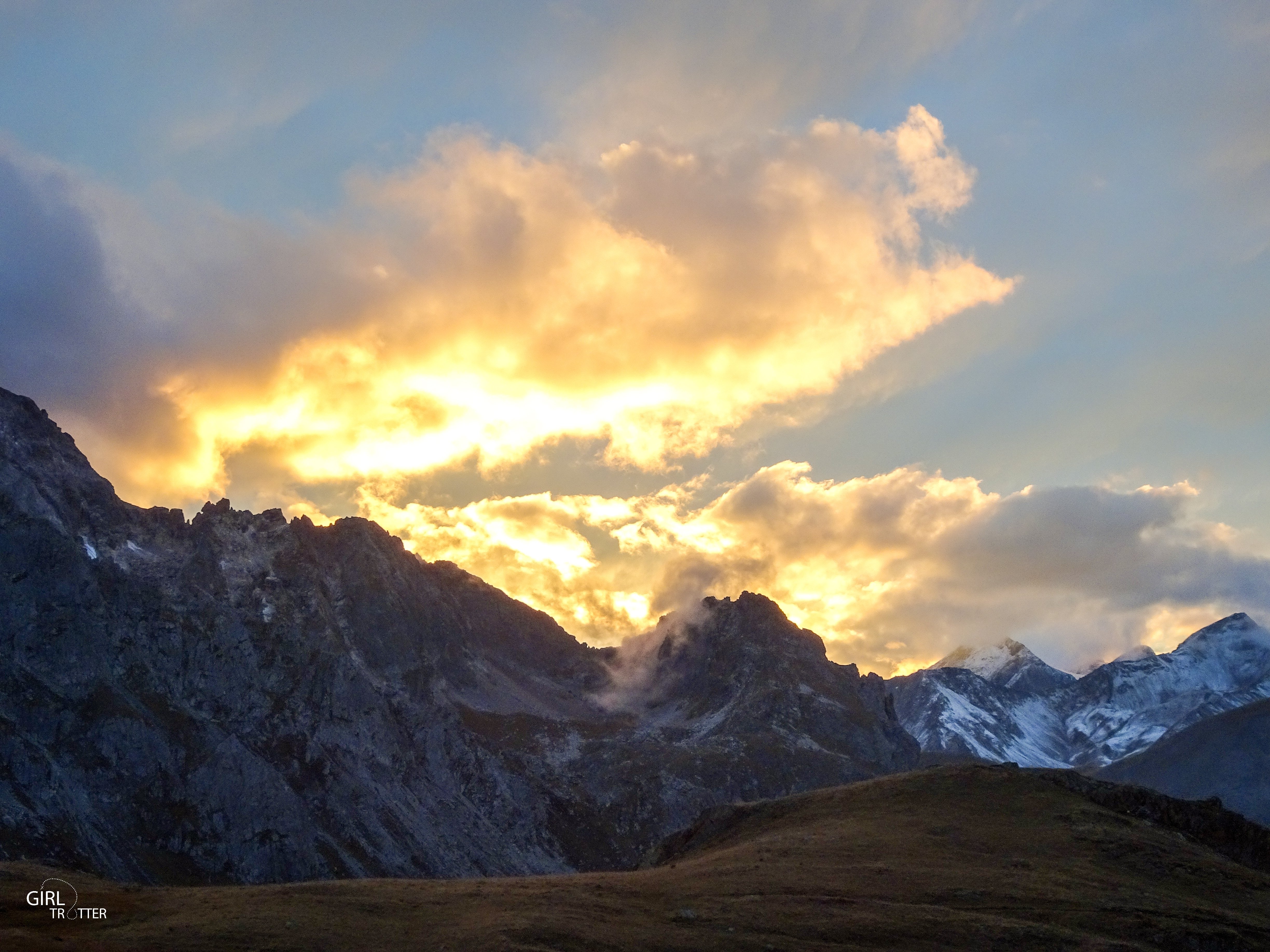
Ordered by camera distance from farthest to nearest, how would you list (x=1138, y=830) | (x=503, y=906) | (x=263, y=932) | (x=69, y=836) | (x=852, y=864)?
(x=69, y=836) < (x=1138, y=830) < (x=852, y=864) < (x=503, y=906) < (x=263, y=932)

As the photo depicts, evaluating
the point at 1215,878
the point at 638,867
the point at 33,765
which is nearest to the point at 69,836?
the point at 33,765

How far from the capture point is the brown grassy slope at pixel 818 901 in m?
58.0

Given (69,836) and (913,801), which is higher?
(69,836)

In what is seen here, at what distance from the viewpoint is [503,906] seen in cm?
6456

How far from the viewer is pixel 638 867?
102000 mm

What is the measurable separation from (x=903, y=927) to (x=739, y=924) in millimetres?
10374

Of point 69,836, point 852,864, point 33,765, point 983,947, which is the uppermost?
point 33,765

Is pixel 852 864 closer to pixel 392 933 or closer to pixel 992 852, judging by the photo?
pixel 992 852

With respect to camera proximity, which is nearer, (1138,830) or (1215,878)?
(1215,878)

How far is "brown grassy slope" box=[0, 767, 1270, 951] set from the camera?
5797cm

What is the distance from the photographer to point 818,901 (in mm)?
70688

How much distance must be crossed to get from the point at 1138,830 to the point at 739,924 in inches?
1749

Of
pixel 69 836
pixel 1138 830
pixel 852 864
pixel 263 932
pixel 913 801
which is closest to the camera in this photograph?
pixel 263 932

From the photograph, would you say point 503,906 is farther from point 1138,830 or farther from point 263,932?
point 1138,830
